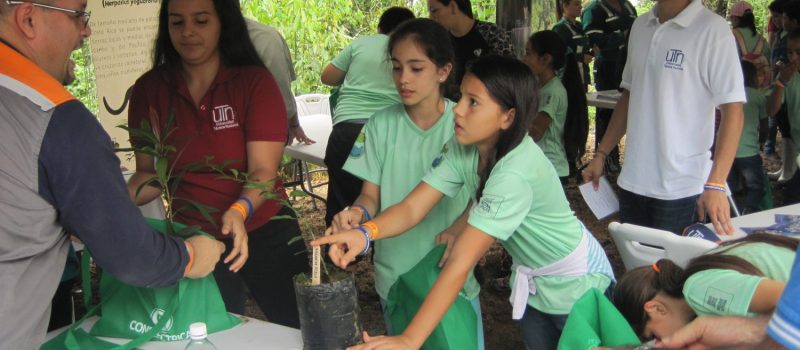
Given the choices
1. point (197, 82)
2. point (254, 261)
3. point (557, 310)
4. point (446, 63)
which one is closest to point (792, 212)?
point (557, 310)

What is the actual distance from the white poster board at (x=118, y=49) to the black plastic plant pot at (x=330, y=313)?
2989 mm

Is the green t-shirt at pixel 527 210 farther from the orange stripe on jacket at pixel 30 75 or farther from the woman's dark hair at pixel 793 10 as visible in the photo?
the woman's dark hair at pixel 793 10

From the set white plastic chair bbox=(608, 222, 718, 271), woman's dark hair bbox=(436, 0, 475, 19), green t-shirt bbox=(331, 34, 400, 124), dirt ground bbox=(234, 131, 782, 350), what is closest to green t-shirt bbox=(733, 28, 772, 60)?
dirt ground bbox=(234, 131, 782, 350)

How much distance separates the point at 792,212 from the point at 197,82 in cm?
205

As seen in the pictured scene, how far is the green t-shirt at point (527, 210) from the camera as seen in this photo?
1.56 metres

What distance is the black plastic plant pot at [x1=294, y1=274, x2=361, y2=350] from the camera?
1418 millimetres

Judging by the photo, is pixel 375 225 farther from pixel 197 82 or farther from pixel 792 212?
pixel 792 212

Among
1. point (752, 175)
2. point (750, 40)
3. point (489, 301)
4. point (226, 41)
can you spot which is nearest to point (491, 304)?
point (489, 301)

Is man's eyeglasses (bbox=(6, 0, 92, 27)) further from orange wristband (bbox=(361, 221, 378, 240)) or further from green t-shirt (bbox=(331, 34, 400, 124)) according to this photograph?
green t-shirt (bbox=(331, 34, 400, 124))

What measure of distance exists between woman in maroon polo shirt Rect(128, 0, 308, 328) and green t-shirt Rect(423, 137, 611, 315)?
53cm

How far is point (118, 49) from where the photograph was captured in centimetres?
419

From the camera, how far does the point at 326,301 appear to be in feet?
4.65

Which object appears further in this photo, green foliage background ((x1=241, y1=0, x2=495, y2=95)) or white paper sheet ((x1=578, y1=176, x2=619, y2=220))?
green foliage background ((x1=241, y1=0, x2=495, y2=95))

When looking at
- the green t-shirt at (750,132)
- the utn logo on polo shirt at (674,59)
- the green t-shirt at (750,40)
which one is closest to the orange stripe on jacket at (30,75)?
the utn logo on polo shirt at (674,59)
